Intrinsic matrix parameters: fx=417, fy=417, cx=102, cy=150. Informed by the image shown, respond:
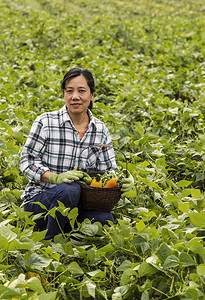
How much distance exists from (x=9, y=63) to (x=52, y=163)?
408 cm

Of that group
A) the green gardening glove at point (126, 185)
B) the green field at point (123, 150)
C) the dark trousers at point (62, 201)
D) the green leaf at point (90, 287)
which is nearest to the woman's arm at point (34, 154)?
the dark trousers at point (62, 201)

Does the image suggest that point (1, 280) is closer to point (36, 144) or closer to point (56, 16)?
point (36, 144)

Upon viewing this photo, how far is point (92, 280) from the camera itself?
2008mm

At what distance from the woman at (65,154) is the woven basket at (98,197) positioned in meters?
0.04

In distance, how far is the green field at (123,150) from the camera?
6.14 ft

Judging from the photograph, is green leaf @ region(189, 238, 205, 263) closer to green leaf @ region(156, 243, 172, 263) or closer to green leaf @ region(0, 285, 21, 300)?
green leaf @ region(156, 243, 172, 263)

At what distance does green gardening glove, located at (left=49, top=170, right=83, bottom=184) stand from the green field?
0.76 ft

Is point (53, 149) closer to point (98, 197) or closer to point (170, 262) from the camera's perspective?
point (98, 197)

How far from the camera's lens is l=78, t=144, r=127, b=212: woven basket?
228 centimetres

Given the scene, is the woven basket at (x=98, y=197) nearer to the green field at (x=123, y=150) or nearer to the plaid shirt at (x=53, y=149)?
the green field at (x=123, y=150)

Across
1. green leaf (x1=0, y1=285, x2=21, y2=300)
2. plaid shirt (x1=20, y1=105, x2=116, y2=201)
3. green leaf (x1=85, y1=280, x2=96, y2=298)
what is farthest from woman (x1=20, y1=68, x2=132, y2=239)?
green leaf (x1=0, y1=285, x2=21, y2=300)

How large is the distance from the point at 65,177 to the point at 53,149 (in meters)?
0.25

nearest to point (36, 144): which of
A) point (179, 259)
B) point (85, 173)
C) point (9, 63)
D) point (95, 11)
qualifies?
point (85, 173)

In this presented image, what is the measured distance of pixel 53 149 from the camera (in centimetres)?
248
